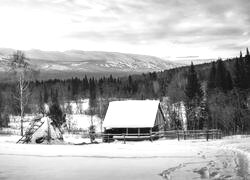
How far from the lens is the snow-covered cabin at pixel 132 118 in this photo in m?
44.9

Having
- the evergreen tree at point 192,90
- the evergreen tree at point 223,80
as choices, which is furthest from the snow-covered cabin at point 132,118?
the evergreen tree at point 223,80

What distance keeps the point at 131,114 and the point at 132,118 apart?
32.9 inches

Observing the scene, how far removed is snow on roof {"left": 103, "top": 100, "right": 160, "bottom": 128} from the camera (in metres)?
44.9

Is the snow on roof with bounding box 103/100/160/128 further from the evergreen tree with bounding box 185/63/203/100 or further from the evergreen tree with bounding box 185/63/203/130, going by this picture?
the evergreen tree with bounding box 185/63/203/100

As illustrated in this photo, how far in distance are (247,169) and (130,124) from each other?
30.0m

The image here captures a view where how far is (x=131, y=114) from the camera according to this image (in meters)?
46.5

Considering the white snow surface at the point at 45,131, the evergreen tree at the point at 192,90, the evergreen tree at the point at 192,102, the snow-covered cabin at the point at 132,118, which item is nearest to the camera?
the white snow surface at the point at 45,131

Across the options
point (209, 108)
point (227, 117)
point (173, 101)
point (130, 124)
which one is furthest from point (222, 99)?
point (130, 124)

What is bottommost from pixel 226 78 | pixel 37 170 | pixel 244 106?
pixel 37 170

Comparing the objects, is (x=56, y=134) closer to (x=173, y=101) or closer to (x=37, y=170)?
(x=37, y=170)

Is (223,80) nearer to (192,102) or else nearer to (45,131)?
(192,102)

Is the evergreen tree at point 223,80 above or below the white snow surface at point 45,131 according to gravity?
above

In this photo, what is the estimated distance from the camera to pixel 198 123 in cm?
8294

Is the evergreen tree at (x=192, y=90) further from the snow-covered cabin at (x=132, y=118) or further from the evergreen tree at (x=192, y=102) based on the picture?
the snow-covered cabin at (x=132, y=118)
